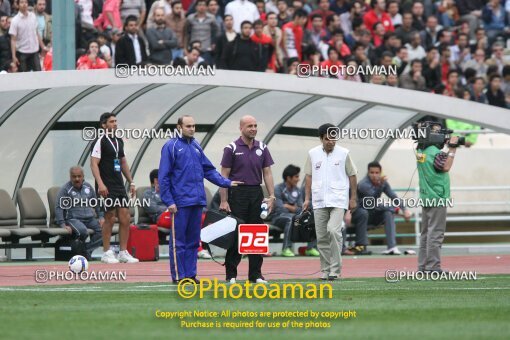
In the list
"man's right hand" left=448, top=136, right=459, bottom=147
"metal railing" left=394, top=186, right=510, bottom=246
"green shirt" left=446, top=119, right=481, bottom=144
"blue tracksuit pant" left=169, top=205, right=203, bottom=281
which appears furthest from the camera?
"green shirt" left=446, top=119, right=481, bottom=144

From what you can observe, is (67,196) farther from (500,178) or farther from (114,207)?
(500,178)

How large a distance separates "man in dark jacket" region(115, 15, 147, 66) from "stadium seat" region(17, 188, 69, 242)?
358cm

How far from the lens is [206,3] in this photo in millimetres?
29000

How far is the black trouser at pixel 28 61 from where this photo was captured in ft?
83.0

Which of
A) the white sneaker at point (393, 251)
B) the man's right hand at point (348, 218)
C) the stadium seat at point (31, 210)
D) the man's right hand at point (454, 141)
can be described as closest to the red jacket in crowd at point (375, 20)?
the man's right hand at point (348, 218)

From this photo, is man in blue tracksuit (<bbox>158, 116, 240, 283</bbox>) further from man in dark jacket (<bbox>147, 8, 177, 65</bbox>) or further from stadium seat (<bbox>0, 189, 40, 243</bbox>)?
man in dark jacket (<bbox>147, 8, 177, 65</bbox>)

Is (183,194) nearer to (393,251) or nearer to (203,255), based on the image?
(203,255)

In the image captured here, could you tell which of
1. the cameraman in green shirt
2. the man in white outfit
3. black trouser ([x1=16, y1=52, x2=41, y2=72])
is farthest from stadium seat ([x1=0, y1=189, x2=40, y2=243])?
the cameraman in green shirt

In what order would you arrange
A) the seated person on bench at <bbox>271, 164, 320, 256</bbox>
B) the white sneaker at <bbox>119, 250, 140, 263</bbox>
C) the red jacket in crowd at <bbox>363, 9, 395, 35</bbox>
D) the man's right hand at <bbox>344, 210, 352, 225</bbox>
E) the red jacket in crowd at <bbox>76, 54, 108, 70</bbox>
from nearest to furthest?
the white sneaker at <bbox>119, 250, 140, 263</bbox> → the man's right hand at <bbox>344, 210, 352, 225</bbox> → the seated person on bench at <bbox>271, 164, 320, 256</bbox> → the red jacket in crowd at <bbox>76, 54, 108, 70</bbox> → the red jacket in crowd at <bbox>363, 9, 395, 35</bbox>

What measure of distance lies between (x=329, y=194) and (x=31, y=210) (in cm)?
777

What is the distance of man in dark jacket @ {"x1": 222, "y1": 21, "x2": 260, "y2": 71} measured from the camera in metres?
26.8

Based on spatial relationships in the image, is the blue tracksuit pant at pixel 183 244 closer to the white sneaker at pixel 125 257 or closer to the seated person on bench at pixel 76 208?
the white sneaker at pixel 125 257

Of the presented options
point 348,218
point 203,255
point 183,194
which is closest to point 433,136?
point 183,194

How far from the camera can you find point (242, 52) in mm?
26906
